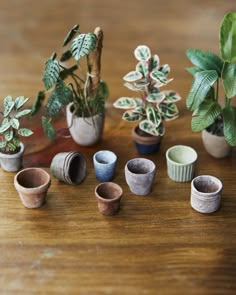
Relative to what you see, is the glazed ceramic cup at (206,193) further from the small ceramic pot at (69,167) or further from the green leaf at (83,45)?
the green leaf at (83,45)

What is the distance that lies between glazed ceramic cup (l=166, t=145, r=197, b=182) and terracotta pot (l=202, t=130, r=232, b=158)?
0.06 m

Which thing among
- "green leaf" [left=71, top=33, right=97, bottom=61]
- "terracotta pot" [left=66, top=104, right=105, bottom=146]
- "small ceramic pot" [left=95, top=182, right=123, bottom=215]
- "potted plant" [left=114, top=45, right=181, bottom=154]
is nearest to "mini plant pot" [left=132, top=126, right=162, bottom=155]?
"potted plant" [left=114, top=45, right=181, bottom=154]

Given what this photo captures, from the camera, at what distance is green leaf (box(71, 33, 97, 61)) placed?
4.58ft

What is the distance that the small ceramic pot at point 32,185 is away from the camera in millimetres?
A: 1385

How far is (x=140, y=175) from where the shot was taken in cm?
142

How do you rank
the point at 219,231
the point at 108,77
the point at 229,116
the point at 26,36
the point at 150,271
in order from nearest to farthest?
the point at 150,271 → the point at 219,231 → the point at 229,116 → the point at 108,77 → the point at 26,36

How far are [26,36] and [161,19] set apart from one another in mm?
605

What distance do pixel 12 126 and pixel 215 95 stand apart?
60 cm

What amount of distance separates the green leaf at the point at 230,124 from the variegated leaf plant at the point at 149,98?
14cm

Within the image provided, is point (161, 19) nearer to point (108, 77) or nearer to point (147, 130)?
point (108, 77)

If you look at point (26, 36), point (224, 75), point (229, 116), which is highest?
point (224, 75)

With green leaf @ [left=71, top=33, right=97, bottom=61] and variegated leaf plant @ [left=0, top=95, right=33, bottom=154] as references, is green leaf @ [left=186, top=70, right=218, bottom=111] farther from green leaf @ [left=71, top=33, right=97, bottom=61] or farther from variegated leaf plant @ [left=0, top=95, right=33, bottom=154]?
variegated leaf plant @ [left=0, top=95, right=33, bottom=154]

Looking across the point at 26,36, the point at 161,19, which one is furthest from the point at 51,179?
the point at 161,19

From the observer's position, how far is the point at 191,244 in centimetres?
131
